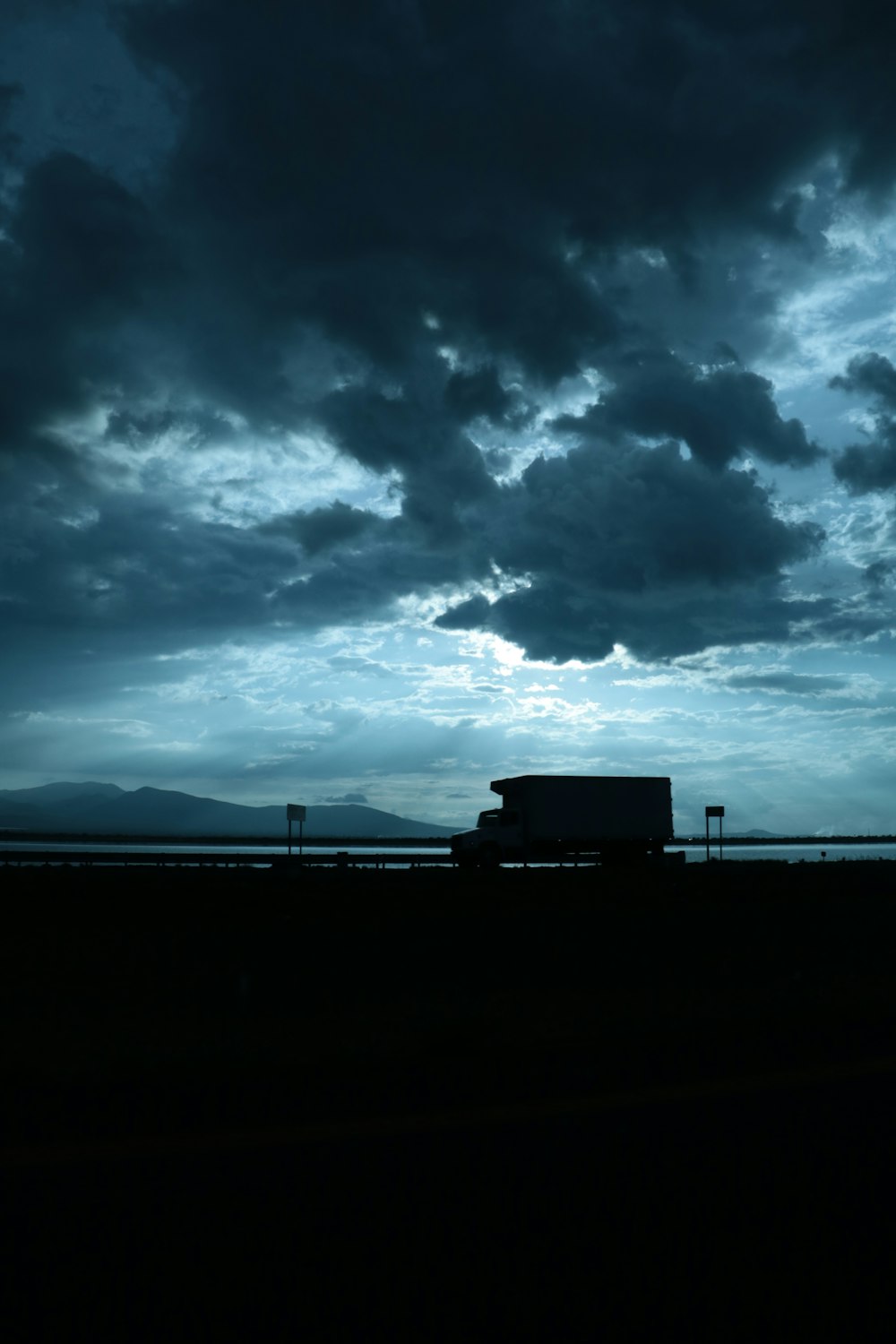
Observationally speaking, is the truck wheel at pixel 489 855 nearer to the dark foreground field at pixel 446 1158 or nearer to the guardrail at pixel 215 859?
the guardrail at pixel 215 859

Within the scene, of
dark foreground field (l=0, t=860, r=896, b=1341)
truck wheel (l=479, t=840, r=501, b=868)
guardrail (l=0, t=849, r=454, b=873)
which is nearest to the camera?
dark foreground field (l=0, t=860, r=896, b=1341)

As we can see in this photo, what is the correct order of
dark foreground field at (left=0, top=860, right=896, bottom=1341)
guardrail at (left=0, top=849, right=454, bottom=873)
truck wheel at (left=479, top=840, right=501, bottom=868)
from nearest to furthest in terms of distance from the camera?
dark foreground field at (left=0, top=860, right=896, bottom=1341), guardrail at (left=0, top=849, right=454, bottom=873), truck wheel at (left=479, top=840, right=501, bottom=868)

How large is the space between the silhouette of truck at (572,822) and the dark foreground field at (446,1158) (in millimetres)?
33419

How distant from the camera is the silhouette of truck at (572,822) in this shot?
48.6 metres

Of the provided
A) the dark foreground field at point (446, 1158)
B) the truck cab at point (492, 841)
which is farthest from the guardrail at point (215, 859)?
the dark foreground field at point (446, 1158)

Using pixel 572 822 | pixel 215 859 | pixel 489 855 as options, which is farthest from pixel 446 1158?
pixel 572 822

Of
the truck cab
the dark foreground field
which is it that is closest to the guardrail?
the truck cab

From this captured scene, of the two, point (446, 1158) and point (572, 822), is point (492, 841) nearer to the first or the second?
point (572, 822)

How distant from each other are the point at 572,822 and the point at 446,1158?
45.1 meters

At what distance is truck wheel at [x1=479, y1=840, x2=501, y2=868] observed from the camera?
48188mm

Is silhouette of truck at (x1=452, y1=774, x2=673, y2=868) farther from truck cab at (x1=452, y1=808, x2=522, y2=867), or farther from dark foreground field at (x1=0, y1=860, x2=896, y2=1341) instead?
dark foreground field at (x1=0, y1=860, x2=896, y2=1341)

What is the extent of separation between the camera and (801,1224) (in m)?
4.63

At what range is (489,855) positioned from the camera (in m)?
48.3

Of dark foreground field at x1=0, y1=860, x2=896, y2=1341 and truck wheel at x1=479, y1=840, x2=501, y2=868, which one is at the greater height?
truck wheel at x1=479, y1=840, x2=501, y2=868
